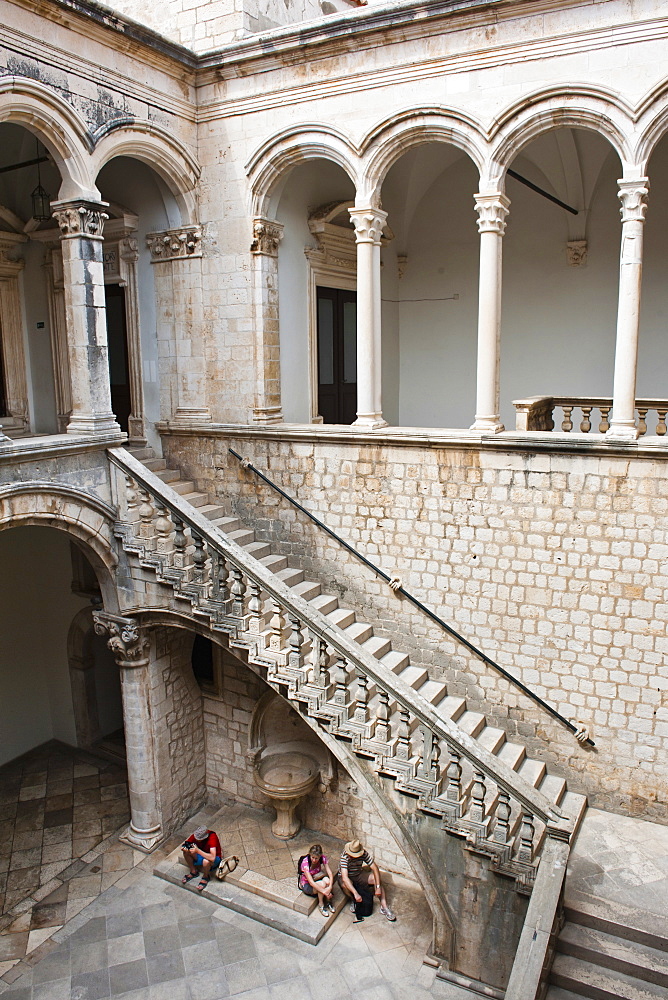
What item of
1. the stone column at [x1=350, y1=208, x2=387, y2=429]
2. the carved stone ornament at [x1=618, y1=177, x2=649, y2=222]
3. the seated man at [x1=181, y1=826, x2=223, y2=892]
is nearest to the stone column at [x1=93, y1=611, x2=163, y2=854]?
the seated man at [x1=181, y1=826, x2=223, y2=892]

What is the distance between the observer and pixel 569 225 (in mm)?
10266

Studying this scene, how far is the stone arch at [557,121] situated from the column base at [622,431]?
8.01ft

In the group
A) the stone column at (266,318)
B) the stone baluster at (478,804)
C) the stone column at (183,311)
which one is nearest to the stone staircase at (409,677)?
the stone baluster at (478,804)

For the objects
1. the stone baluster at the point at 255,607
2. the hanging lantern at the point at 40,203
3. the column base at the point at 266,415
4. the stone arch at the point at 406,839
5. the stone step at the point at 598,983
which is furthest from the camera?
the column base at the point at 266,415

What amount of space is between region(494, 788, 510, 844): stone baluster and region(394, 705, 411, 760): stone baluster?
89 cm

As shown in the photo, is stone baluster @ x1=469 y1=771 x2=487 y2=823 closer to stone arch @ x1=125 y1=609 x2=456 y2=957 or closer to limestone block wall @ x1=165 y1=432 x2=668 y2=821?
stone arch @ x1=125 y1=609 x2=456 y2=957

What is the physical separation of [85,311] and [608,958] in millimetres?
7821

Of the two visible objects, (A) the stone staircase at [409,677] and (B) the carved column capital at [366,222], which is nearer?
(A) the stone staircase at [409,677]

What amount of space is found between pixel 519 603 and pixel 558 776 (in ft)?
6.24

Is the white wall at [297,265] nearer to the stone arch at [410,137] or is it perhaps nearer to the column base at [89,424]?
the stone arch at [410,137]

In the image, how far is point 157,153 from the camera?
865 centimetres

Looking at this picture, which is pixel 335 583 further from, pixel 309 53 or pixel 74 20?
pixel 74 20

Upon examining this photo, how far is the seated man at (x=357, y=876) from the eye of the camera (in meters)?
8.02

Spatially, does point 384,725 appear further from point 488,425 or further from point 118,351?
point 118,351
